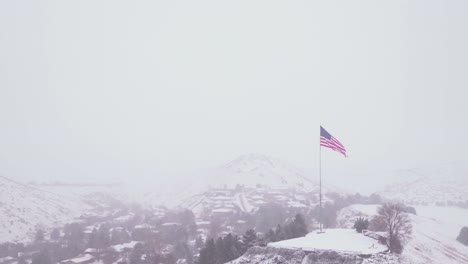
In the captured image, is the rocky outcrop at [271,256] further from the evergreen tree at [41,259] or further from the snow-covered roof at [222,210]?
the snow-covered roof at [222,210]

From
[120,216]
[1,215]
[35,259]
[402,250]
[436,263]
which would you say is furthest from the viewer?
[120,216]

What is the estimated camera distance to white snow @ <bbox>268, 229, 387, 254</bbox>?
36156 millimetres

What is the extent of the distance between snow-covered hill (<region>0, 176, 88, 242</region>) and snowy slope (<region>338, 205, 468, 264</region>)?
94.4m

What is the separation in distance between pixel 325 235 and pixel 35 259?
5973 cm

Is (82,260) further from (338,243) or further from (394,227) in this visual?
(394,227)

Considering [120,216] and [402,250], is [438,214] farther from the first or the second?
[120,216]

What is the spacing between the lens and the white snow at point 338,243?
119 feet

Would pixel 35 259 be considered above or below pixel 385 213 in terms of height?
below

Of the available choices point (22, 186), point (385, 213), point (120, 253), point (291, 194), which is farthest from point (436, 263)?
point (22, 186)

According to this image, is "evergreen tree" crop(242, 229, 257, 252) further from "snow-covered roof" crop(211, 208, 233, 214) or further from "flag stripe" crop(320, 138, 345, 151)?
"snow-covered roof" crop(211, 208, 233, 214)

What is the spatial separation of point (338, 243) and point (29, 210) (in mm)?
130880

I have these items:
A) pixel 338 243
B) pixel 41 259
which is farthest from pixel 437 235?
pixel 41 259

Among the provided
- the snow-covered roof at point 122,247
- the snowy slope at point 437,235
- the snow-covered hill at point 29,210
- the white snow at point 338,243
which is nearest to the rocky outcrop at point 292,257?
the white snow at point 338,243

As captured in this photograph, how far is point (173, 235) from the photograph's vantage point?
9675cm
